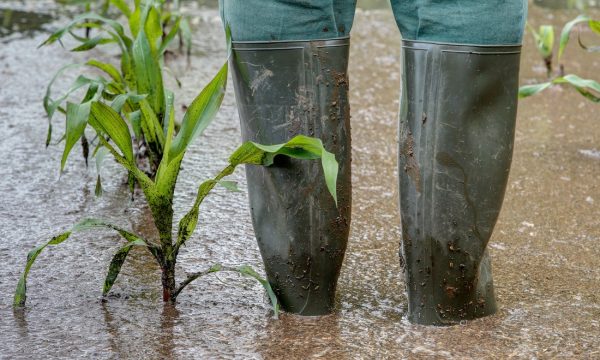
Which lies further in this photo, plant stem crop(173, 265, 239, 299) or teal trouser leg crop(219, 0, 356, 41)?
plant stem crop(173, 265, 239, 299)

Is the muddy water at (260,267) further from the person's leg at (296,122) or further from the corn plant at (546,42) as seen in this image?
the corn plant at (546,42)

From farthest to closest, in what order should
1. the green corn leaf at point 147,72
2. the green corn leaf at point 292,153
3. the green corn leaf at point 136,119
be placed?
1. the green corn leaf at point 147,72
2. the green corn leaf at point 136,119
3. the green corn leaf at point 292,153

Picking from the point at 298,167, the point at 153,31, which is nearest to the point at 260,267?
the point at 298,167

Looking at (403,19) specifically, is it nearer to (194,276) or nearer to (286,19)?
(286,19)

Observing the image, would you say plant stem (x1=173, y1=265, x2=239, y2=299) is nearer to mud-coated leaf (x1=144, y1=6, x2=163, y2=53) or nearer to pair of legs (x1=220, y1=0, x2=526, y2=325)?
pair of legs (x1=220, y1=0, x2=526, y2=325)

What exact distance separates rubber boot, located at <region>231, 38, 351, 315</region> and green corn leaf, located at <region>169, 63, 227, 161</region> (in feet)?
0.18

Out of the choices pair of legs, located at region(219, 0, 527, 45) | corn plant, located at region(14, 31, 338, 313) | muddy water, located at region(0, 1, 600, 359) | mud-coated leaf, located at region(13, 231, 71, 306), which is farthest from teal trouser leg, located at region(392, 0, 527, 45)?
mud-coated leaf, located at region(13, 231, 71, 306)

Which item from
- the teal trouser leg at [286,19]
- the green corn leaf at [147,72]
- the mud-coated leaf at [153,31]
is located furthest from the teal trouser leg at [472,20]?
the mud-coated leaf at [153,31]

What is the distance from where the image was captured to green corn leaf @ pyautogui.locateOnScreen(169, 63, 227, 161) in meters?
1.80

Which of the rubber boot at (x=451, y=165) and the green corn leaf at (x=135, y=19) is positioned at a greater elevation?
the green corn leaf at (x=135, y=19)

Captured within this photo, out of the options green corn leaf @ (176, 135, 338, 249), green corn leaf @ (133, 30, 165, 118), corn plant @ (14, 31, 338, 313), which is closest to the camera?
green corn leaf @ (176, 135, 338, 249)

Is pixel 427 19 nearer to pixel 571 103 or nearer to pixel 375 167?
pixel 375 167

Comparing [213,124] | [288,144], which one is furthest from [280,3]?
[213,124]

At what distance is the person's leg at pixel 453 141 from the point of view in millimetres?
1639
